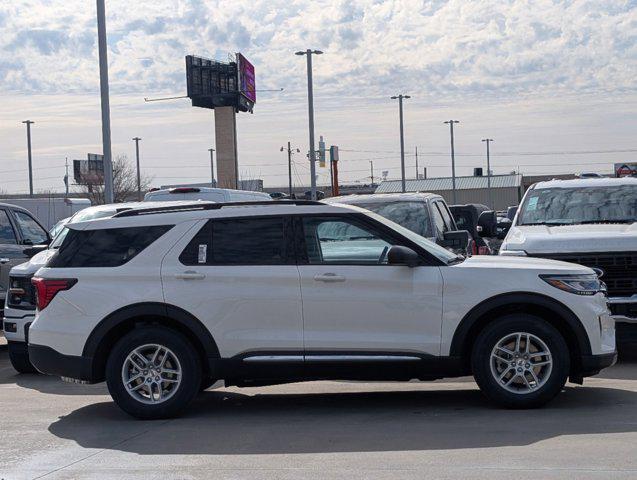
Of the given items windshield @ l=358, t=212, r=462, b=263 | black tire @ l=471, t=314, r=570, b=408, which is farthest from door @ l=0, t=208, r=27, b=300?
black tire @ l=471, t=314, r=570, b=408

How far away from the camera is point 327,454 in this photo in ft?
25.1

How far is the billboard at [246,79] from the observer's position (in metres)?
77.2

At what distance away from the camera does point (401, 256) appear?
8820 millimetres

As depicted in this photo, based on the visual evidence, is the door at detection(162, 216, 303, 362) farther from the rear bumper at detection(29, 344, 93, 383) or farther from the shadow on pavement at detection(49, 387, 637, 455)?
the rear bumper at detection(29, 344, 93, 383)

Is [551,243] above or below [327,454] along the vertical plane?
above

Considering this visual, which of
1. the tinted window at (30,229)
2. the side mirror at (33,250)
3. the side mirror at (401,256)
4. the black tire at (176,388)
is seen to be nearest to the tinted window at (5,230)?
the tinted window at (30,229)

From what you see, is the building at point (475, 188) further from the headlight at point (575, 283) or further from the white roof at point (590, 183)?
the headlight at point (575, 283)

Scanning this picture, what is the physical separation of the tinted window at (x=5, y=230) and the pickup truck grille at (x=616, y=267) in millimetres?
7982

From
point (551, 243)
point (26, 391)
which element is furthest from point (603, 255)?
point (26, 391)

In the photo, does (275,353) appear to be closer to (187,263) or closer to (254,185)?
(187,263)

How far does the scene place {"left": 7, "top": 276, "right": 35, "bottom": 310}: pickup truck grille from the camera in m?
11.9

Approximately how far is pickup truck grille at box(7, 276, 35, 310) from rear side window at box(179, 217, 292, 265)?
11.2 feet

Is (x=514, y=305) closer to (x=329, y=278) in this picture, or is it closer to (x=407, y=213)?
(x=329, y=278)

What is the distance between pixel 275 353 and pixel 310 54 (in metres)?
36.1
